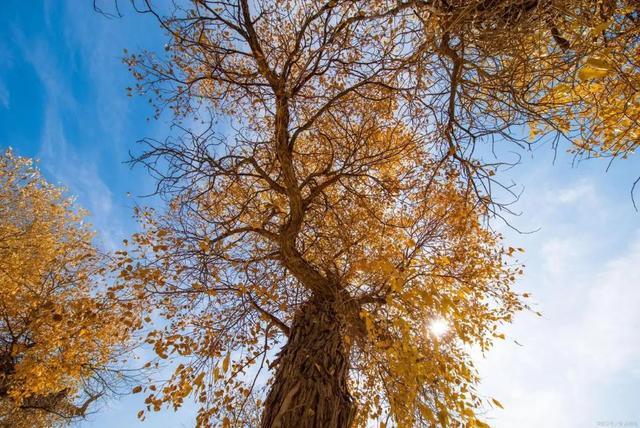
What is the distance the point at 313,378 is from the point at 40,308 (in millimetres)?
5390

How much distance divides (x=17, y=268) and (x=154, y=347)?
25.8ft

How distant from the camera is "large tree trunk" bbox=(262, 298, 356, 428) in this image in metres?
3.57

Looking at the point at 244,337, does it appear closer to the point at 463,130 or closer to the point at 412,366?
the point at 412,366

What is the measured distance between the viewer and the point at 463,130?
4066 millimetres

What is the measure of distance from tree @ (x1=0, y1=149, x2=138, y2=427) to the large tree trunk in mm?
2631

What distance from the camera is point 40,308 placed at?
588 centimetres

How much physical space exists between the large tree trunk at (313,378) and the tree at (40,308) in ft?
8.63

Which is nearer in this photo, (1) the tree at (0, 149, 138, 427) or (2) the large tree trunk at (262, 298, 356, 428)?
(2) the large tree trunk at (262, 298, 356, 428)

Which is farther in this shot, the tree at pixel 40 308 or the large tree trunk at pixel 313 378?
the tree at pixel 40 308

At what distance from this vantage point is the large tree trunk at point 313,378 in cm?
357

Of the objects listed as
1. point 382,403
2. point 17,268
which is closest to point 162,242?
point 382,403

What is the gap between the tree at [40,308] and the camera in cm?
710

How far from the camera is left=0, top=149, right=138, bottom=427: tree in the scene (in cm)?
710

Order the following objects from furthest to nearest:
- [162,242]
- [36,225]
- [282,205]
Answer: [36,225] < [282,205] < [162,242]
